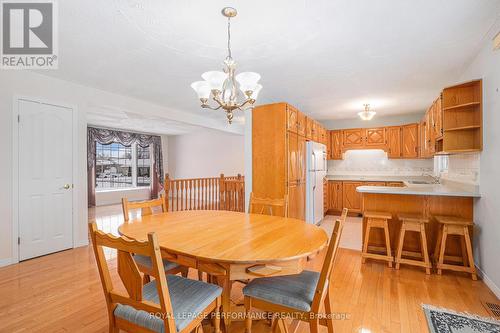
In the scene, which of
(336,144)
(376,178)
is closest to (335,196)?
(376,178)

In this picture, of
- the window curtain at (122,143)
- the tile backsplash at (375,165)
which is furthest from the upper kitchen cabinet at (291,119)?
the window curtain at (122,143)

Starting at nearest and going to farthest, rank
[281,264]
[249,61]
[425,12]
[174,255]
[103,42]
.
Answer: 1. [281,264]
2. [174,255]
3. [425,12]
4. [103,42]
5. [249,61]

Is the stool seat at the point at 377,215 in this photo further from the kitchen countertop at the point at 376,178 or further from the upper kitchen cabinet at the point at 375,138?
the upper kitchen cabinet at the point at 375,138

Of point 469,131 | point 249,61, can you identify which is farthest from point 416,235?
point 249,61

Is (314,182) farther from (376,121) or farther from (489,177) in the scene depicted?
(376,121)

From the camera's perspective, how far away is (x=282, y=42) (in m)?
2.49

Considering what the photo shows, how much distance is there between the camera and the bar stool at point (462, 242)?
2.70m

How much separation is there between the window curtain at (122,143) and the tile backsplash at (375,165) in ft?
19.6

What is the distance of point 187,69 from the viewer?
3193 millimetres

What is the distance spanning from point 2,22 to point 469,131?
4958mm

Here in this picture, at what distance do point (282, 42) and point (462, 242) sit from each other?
3.07 m

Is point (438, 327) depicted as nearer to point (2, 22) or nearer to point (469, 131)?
point (469, 131)

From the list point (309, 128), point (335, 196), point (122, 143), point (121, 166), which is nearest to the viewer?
point (309, 128)

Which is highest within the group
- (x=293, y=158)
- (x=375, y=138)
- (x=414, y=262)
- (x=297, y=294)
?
(x=375, y=138)
